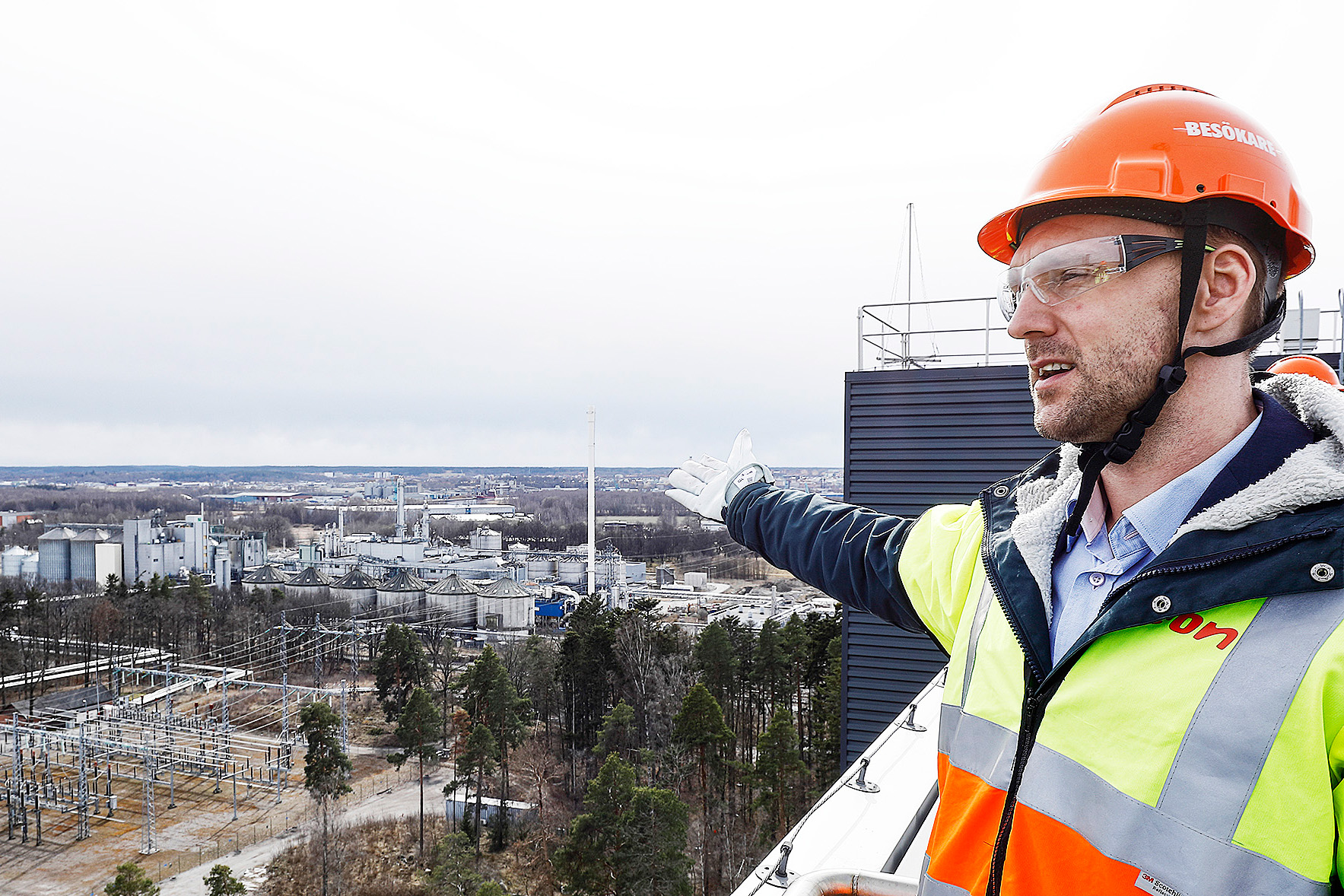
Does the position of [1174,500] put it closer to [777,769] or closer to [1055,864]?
[1055,864]

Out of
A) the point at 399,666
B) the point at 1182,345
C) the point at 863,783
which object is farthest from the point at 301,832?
the point at 1182,345

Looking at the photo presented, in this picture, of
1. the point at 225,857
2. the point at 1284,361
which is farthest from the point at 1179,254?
the point at 225,857

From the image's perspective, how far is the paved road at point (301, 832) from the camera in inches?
484

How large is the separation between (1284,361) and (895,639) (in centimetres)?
330

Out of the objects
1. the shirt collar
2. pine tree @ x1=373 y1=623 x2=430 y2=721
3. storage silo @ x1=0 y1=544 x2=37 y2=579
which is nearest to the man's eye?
the shirt collar

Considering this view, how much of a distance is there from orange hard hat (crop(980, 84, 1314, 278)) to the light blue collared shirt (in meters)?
0.26

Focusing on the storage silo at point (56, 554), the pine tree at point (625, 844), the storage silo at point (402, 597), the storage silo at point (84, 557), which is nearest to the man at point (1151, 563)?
the pine tree at point (625, 844)

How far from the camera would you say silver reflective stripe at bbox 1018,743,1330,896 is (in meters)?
0.64

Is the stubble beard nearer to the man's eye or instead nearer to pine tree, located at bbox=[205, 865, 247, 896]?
the man's eye

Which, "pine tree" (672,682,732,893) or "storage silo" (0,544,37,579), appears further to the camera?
"storage silo" (0,544,37,579)

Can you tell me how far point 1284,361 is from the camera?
9.39 feet

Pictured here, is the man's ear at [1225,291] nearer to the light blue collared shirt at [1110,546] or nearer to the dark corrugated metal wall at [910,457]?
the light blue collared shirt at [1110,546]

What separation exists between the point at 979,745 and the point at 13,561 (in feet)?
138

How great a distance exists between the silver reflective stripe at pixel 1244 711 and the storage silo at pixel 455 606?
27464 millimetres
